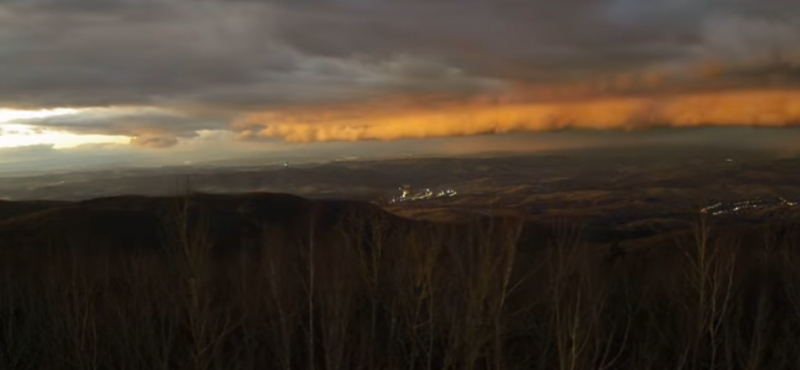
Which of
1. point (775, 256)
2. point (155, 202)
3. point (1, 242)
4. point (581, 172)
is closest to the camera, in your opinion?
point (775, 256)

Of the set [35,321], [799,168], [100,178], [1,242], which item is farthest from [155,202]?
[799,168]

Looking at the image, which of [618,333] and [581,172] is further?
[581,172]

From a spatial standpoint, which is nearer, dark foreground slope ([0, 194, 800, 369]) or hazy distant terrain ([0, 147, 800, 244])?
dark foreground slope ([0, 194, 800, 369])

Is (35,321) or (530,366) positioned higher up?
(35,321)

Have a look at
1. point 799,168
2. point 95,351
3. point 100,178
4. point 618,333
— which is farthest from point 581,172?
point 95,351

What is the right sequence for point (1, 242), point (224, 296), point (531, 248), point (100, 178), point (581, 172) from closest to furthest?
point (224, 296) < point (531, 248) < point (1, 242) < point (100, 178) < point (581, 172)

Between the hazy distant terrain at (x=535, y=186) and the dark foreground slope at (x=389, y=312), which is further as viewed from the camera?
the hazy distant terrain at (x=535, y=186)

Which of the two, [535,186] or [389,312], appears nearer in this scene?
[389,312]

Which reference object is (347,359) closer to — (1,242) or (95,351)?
(95,351)
